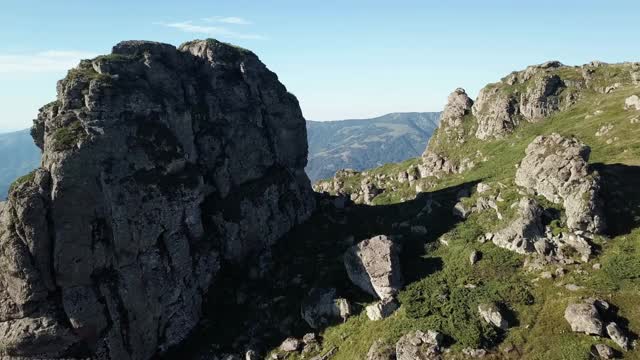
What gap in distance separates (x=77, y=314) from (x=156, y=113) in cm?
3623

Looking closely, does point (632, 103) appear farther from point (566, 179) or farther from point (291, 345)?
point (291, 345)

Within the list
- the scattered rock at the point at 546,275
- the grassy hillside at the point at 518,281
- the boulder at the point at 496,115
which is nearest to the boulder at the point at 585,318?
the grassy hillside at the point at 518,281

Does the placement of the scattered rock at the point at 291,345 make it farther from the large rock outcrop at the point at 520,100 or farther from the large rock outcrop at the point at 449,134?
the large rock outcrop at the point at 520,100

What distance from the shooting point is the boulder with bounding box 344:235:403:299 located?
255ft

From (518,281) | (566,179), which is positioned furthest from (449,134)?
(518,281)

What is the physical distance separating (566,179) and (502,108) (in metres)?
55.3

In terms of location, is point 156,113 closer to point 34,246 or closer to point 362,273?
point 34,246

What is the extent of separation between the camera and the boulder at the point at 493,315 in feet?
215

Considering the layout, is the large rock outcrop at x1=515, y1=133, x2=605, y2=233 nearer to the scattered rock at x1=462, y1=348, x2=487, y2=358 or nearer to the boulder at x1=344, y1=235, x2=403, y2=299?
the scattered rock at x1=462, y1=348, x2=487, y2=358

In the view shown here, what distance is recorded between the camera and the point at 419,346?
65438 millimetres

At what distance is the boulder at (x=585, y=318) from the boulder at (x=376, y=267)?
24896 mm

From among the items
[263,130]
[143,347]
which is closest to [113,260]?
[143,347]

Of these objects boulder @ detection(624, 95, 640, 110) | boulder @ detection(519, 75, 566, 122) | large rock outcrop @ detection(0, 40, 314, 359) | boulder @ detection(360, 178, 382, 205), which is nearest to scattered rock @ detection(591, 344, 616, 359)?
large rock outcrop @ detection(0, 40, 314, 359)

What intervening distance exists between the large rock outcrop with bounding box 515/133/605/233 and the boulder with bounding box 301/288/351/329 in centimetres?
3720
